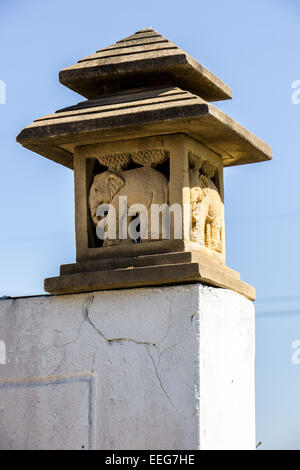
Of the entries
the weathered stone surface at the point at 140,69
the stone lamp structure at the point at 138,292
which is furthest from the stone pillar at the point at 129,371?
the weathered stone surface at the point at 140,69

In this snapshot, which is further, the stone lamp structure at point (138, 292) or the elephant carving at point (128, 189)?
the elephant carving at point (128, 189)

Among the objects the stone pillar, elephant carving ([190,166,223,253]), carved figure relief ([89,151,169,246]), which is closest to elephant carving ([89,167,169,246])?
carved figure relief ([89,151,169,246])

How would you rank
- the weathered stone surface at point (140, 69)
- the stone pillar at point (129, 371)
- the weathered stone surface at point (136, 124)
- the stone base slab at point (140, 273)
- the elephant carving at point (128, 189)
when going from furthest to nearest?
the weathered stone surface at point (140, 69)
the elephant carving at point (128, 189)
the weathered stone surface at point (136, 124)
the stone base slab at point (140, 273)
the stone pillar at point (129, 371)

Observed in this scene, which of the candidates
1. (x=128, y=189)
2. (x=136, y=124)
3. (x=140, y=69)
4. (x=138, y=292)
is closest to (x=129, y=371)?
(x=138, y=292)

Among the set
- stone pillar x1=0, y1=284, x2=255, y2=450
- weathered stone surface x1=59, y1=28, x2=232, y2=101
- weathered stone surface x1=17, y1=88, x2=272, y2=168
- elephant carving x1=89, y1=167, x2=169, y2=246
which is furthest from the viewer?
weathered stone surface x1=59, y1=28, x2=232, y2=101

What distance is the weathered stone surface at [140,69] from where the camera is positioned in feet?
18.4

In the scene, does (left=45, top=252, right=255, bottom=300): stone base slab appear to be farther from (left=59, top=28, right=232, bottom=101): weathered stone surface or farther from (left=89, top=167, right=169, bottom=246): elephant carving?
(left=59, top=28, right=232, bottom=101): weathered stone surface

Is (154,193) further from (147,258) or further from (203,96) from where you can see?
(203,96)

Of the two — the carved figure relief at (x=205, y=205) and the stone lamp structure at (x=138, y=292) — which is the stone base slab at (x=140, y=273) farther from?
the carved figure relief at (x=205, y=205)

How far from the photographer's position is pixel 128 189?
557cm

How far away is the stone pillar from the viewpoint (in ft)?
16.8

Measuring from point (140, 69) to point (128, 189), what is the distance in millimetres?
692

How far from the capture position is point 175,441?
5.04 meters
